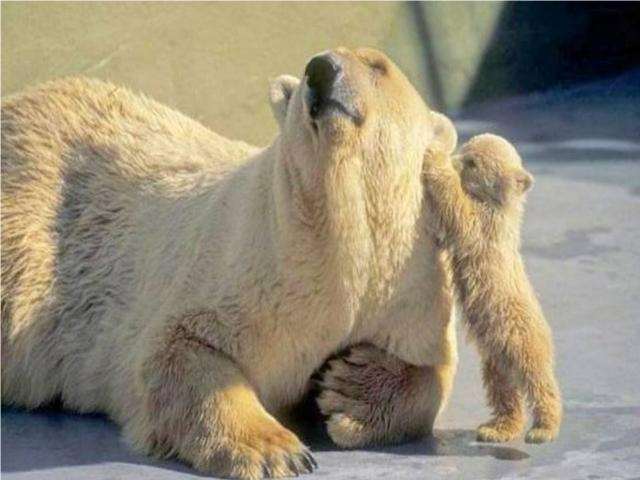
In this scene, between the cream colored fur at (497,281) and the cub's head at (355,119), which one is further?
the cream colored fur at (497,281)

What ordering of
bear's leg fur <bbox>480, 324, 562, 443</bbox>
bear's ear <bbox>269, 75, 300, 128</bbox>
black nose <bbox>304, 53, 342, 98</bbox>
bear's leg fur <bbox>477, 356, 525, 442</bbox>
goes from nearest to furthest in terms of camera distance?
black nose <bbox>304, 53, 342, 98</bbox>, bear's leg fur <bbox>480, 324, 562, 443</bbox>, bear's leg fur <bbox>477, 356, 525, 442</bbox>, bear's ear <bbox>269, 75, 300, 128</bbox>

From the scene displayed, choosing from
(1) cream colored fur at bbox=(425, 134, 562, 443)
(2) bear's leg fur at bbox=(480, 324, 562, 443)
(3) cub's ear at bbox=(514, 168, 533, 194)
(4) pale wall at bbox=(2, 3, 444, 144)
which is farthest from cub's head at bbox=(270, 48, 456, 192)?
(4) pale wall at bbox=(2, 3, 444, 144)

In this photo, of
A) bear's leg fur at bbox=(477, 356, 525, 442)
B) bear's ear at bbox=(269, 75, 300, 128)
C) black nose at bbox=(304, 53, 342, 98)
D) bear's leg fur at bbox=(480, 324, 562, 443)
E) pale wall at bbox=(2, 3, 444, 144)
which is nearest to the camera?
black nose at bbox=(304, 53, 342, 98)

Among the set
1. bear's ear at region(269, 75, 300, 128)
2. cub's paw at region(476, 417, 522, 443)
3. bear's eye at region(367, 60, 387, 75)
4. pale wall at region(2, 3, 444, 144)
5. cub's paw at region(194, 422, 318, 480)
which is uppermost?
pale wall at region(2, 3, 444, 144)

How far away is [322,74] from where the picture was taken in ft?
14.6

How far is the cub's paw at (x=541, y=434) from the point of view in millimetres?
4535

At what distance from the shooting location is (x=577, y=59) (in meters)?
9.43

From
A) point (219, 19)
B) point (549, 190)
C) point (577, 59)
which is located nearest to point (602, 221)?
point (549, 190)

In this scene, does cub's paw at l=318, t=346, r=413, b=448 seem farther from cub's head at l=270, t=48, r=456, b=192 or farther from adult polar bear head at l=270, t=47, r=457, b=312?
cub's head at l=270, t=48, r=456, b=192

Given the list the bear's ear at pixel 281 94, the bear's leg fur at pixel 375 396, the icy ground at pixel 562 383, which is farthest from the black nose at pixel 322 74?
the icy ground at pixel 562 383

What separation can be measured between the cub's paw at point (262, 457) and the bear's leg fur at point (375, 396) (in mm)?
192

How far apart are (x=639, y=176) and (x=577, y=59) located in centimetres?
174

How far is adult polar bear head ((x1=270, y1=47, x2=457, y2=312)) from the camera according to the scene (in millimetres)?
4465

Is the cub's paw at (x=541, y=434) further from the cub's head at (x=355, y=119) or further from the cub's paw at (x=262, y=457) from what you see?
the cub's head at (x=355, y=119)
